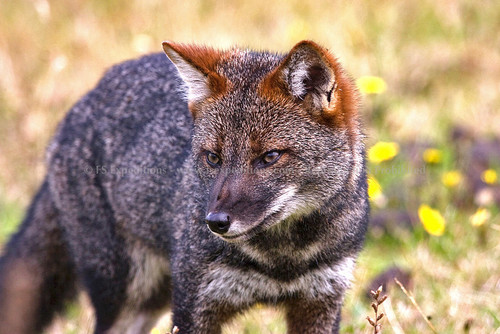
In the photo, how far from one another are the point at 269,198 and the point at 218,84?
72cm

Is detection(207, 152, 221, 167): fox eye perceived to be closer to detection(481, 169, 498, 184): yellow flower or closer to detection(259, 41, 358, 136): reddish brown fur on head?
detection(259, 41, 358, 136): reddish brown fur on head

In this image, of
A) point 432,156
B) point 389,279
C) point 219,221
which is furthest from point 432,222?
point 219,221

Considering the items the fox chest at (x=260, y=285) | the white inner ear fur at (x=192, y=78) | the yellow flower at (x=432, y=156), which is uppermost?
the white inner ear fur at (x=192, y=78)

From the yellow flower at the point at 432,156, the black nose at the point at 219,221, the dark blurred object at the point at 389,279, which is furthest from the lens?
the yellow flower at the point at 432,156

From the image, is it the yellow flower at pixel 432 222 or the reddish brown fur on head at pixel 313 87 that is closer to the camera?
the reddish brown fur on head at pixel 313 87

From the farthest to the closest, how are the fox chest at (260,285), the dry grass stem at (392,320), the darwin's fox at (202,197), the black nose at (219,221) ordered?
the dry grass stem at (392,320), the fox chest at (260,285), the darwin's fox at (202,197), the black nose at (219,221)

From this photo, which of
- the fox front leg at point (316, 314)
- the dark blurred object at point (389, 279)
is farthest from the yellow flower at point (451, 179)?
the fox front leg at point (316, 314)

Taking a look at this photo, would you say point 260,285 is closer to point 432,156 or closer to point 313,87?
point 313,87

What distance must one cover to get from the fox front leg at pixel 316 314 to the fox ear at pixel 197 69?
1262 mm

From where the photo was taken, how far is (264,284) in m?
3.99

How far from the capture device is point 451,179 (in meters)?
6.66

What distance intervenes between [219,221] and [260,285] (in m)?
0.75

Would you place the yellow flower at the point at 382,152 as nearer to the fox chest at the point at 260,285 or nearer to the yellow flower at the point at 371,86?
the yellow flower at the point at 371,86

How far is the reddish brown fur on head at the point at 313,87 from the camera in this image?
3.64 m
